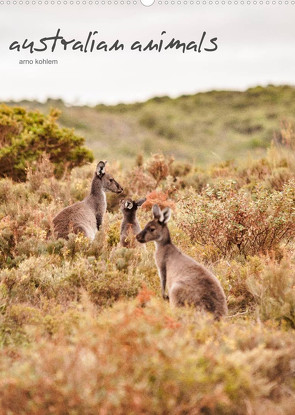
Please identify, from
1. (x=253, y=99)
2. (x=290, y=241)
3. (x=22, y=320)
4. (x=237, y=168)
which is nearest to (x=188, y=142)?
(x=253, y=99)

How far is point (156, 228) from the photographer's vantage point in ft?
21.7

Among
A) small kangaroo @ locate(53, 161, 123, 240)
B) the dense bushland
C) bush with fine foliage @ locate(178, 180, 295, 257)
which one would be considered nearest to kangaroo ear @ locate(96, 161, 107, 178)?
small kangaroo @ locate(53, 161, 123, 240)

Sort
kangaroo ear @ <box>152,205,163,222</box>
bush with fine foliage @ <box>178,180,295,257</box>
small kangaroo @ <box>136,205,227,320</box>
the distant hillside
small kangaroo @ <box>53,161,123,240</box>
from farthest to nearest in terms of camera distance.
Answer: the distant hillside → small kangaroo @ <box>53,161,123,240</box> → bush with fine foliage @ <box>178,180,295,257</box> → kangaroo ear @ <box>152,205,163,222</box> → small kangaroo @ <box>136,205,227,320</box>

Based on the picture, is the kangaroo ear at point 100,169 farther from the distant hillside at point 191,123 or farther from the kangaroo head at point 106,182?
the distant hillside at point 191,123

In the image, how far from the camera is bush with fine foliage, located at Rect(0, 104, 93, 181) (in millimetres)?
14656

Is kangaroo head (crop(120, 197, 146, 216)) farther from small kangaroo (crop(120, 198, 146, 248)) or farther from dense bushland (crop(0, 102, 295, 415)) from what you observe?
dense bushland (crop(0, 102, 295, 415))

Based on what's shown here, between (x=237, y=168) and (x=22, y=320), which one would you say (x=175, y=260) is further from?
(x=237, y=168)

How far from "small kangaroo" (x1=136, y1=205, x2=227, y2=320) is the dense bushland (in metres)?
0.28

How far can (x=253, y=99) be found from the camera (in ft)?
240

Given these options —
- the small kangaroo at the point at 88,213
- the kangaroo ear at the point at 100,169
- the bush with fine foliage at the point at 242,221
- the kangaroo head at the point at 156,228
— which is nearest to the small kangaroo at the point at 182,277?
the kangaroo head at the point at 156,228

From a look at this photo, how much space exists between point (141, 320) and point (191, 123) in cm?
5814

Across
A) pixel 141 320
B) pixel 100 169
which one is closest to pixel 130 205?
pixel 100 169

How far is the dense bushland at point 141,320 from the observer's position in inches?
139

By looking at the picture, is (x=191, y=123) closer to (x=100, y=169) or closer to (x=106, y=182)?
(x=106, y=182)
